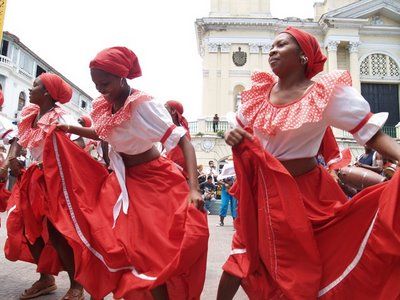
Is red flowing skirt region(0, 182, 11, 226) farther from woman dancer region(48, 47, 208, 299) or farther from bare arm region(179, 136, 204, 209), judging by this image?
bare arm region(179, 136, 204, 209)

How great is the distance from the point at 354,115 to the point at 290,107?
1.20 feet

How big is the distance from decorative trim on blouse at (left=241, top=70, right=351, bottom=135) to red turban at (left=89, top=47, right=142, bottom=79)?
0.84 metres

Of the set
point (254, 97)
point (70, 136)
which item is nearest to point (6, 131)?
point (70, 136)

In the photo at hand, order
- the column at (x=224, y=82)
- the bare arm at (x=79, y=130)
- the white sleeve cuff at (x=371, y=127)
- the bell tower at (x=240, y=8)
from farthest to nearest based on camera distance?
the bell tower at (x=240, y=8), the column at (x=224, y=82), the bare arm at (x=79, y=130), the white sleeve cuff at (x=371, y=127)

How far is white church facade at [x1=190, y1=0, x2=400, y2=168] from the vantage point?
2698 cm

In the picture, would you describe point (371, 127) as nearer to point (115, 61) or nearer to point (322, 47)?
point (115, 61)

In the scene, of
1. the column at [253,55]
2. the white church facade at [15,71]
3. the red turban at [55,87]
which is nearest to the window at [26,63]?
the white church facade at [15,71]

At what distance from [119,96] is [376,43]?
28.3 meters

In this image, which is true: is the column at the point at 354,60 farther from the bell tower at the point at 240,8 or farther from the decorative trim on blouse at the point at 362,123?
the decorative trim on blouse at the point at 362,123

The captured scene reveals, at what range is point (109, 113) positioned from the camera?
2.96 m

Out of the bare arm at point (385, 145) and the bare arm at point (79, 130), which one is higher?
the bare arm at point (79, 130)

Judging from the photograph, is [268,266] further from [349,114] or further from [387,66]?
[387,66]

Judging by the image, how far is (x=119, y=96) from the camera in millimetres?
2914

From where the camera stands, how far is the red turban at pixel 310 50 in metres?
2.54
